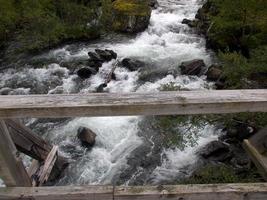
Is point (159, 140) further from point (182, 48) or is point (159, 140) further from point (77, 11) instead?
point (77, 11)

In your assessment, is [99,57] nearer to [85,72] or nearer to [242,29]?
[85,72]

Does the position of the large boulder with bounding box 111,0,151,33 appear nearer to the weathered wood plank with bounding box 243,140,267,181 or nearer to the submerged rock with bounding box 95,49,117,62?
the submerged rock with bounding box 95,49,117,62

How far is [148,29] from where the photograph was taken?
15.2m

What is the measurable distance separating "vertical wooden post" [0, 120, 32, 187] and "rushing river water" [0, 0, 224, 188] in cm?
383

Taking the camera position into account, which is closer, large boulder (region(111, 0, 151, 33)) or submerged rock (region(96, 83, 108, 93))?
submerged rock (region(96, 83, 108, 93))

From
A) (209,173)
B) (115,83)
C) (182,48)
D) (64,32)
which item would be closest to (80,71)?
(115,83)

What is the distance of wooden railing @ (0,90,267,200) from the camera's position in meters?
2.21

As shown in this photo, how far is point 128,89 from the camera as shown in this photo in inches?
431

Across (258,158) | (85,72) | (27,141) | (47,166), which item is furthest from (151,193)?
(85,72)

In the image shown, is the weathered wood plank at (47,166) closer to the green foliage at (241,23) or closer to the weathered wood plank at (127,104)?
the weathered wood plank at (127,104)

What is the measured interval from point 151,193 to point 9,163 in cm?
104

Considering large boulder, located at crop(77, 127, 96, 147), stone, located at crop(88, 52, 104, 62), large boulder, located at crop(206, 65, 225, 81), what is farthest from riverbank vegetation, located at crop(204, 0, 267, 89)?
large boulder, located at crop(77, 127, 96, 147)

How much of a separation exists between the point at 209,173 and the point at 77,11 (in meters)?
10.6

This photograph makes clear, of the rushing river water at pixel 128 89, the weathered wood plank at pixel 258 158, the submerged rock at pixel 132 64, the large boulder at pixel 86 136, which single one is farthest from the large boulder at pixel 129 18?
the weathered wood plank at pixel 258 158
